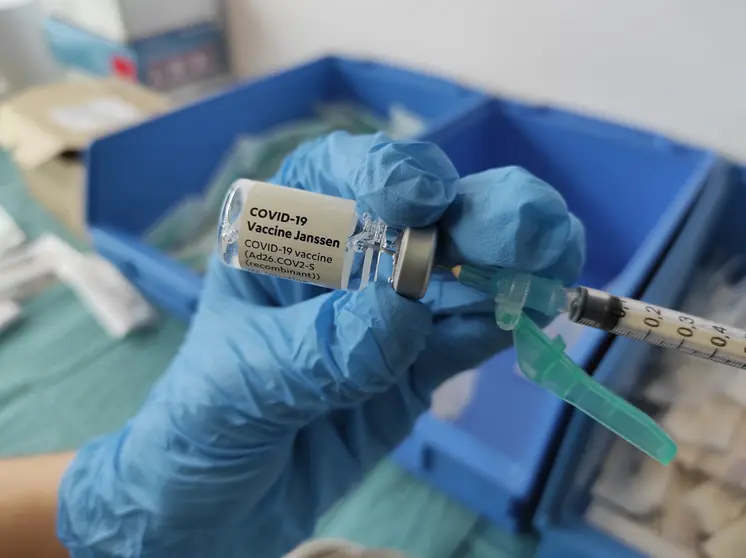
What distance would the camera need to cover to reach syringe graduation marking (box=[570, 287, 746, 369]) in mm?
424

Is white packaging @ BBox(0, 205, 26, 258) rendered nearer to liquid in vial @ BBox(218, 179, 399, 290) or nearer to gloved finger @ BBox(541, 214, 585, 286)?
liquid in vial @ BBox(218, 179, 399, 290)

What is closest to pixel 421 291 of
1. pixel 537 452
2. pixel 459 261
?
pixel 459 261

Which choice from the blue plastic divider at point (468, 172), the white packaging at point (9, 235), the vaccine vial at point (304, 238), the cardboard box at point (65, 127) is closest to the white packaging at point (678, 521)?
the blue plastic divider at point (468, 172)

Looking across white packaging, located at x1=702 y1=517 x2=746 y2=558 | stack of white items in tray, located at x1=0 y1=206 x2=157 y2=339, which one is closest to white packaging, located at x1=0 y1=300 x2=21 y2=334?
stack of white items in tray, located at x1=0 y1=206 x2=157 y2=339

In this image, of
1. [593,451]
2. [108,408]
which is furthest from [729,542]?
[108,408]

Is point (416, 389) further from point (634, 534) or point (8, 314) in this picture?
point (8, 314)

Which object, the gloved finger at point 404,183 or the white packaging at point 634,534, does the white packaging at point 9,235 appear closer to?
the gloved finger at point 404,183

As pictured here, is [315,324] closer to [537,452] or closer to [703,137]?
[537,452]

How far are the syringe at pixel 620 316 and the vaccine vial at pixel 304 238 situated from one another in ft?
0.19

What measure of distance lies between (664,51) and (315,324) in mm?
733

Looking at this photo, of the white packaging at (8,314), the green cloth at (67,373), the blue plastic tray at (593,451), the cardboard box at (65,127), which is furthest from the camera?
the cardboard box at (65,127)

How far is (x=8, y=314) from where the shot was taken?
0.98m

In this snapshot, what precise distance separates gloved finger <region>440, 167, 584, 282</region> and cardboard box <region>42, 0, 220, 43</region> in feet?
3.61

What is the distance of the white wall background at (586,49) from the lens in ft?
2.85
